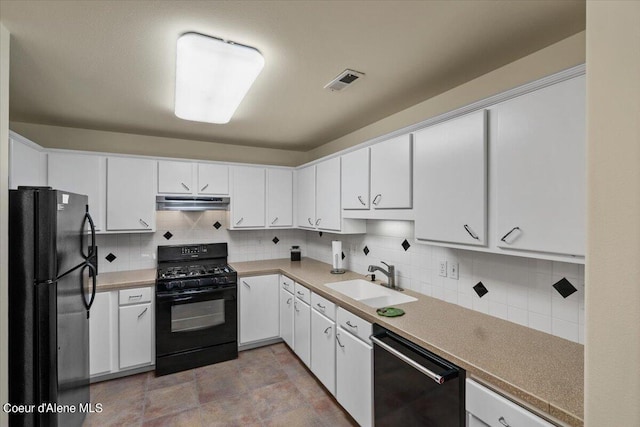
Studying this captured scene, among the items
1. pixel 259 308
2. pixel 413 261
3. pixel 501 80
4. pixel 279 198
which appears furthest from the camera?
pixel 279 198

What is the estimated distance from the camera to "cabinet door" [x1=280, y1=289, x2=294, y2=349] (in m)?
3.28

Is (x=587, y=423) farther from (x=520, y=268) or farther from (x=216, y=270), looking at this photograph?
(x=216, y=270)

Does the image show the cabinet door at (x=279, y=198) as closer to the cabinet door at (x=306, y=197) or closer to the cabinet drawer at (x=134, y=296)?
the cabinet door at (x=306, y=197)

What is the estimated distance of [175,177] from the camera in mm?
3336

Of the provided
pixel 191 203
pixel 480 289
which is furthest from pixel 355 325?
pixel 191 203

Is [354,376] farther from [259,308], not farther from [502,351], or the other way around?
[259,308]

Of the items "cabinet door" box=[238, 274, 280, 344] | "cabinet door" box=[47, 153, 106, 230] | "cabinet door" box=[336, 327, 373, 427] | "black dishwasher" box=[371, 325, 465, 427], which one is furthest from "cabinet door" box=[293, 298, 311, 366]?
"cabinet door" box=[47, 153, 106, 230]

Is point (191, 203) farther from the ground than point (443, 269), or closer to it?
farther from the ground

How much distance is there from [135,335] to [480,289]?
3003mm

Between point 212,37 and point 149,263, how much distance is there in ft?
9.20

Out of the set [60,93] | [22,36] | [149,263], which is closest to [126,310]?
[149,263]

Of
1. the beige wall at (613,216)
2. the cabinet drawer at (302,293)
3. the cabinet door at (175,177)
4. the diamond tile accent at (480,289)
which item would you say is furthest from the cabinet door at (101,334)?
the beige wall at (613,216)

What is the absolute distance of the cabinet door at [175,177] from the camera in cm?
327

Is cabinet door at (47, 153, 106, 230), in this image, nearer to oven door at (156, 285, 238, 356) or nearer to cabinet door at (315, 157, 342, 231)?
oven door at (156, 285, 238, 356)
